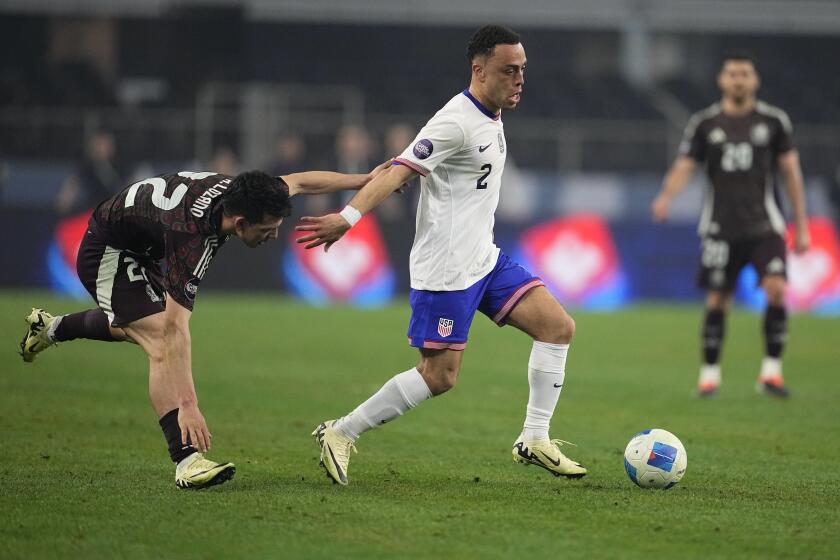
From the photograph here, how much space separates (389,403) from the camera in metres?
6.62

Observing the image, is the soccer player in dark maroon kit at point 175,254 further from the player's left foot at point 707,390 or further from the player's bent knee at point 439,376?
the player's left foot at point 707,390

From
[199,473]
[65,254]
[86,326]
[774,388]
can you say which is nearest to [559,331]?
[199,473]

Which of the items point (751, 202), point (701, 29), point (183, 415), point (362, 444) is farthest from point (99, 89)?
point (183, 415)

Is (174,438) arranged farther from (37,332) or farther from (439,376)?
(37,332)

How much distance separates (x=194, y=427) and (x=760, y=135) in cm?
628

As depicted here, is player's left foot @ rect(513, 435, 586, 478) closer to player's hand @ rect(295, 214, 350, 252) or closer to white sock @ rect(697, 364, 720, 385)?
player's hand @ rect(295, 214, 350, 252)

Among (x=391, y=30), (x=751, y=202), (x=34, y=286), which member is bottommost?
(x=34, y=286)

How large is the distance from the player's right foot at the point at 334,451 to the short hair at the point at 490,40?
6.37 ft

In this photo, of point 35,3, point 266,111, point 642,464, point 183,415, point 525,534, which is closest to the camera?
point 525,534

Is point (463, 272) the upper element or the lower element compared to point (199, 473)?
upper

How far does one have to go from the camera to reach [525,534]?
5.35m

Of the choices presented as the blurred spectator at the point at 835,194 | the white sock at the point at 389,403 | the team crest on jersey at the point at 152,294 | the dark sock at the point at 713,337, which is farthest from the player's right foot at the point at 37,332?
the blurred spectator at the point at 835,194

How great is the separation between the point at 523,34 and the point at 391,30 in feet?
9.79

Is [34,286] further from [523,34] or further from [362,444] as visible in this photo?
[523,34]
